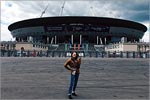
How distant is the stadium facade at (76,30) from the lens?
114 m

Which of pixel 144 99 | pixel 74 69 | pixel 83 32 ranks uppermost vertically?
pixel 83 32

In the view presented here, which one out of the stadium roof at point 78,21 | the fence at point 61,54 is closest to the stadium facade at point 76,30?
the stadium roof at point 78,21

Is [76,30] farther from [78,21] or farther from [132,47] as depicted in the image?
[132,47]

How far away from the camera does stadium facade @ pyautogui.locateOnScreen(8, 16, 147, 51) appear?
114 m

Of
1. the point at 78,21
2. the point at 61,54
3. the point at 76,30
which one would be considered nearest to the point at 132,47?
the point at 78,21

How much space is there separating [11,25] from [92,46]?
4492 cm

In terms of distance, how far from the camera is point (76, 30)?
117m

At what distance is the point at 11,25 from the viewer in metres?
132

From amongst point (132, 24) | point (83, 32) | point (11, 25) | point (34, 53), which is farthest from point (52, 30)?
point (34, 53)

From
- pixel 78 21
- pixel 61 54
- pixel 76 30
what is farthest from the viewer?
pixel 76 30

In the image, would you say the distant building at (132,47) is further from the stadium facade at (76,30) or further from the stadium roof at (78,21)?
the stadium roof at (78,21)

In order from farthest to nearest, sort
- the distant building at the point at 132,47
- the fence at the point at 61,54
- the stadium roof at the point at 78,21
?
the stadium roof at the point at 78,21 < the distant building at the point at 132,47 < the fence at the point at 61,54

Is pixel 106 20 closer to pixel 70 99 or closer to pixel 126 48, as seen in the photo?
pixel 126 48

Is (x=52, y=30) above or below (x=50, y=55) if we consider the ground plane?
above
